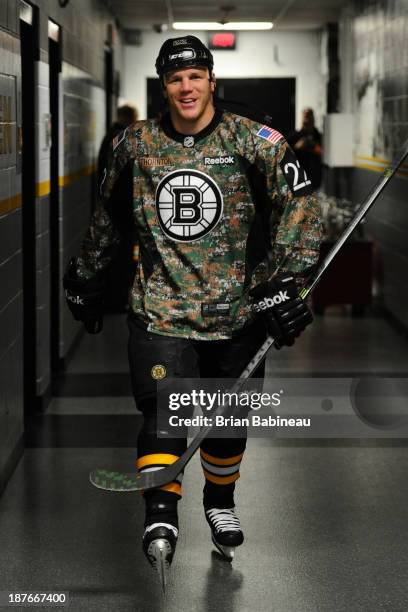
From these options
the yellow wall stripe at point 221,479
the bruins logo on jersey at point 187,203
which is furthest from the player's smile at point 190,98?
the yellow wall stripe at point 221,479

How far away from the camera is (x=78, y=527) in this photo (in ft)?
11.2

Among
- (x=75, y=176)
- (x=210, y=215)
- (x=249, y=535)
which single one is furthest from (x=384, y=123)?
(x=210, y=215)

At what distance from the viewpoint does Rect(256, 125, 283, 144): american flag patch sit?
9.41 feet

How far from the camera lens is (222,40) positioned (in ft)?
49.5

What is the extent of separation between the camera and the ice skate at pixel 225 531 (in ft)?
10.1

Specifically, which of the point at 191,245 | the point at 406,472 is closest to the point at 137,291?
the point at 191,245

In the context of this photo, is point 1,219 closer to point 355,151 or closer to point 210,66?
point 210,66

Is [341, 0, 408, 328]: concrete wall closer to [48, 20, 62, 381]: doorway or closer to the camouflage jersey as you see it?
[48, 20, 62, 381]: doorway

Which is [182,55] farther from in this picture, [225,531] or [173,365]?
[225,531]

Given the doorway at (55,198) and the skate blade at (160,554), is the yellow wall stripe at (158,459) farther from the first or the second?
the doorway at (55,198)

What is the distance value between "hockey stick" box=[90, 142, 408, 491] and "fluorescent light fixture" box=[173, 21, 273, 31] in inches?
408

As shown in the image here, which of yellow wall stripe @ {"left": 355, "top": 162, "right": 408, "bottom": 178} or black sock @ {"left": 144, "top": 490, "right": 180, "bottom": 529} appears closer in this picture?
black sock @ {"left": 144, "top": 490, "right": 180, "bottom": 529}

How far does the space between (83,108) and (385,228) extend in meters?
2.37

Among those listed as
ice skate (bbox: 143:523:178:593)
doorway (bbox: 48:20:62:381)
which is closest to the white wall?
doorway (bbox: 48:20:62:381)
